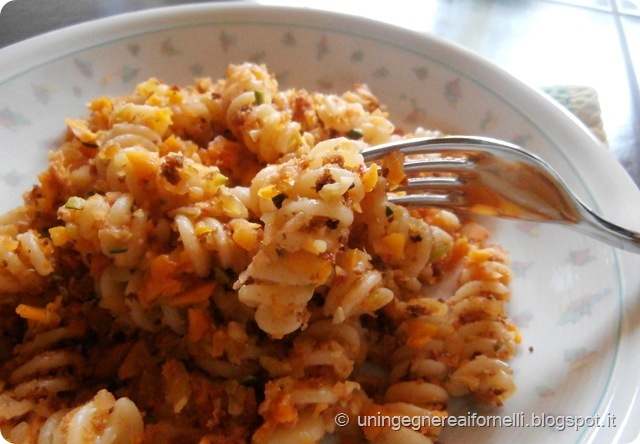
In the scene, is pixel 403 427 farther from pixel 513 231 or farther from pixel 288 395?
pixel 513 231

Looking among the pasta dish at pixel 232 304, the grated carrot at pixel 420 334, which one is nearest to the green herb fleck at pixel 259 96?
the pasta dish at pixel 232 304

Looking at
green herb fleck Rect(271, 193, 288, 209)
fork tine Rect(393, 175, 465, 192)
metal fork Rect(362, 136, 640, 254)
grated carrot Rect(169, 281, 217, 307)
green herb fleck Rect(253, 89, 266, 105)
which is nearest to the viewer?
green herb fleck Rect(271, 193, 288, 209)

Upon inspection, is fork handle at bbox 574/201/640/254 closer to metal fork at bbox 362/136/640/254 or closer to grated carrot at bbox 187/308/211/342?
metal fork at bbox 362/136/640/254

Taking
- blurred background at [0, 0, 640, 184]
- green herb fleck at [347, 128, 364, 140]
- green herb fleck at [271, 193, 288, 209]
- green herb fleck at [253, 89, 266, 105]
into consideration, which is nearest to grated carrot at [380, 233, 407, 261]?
green herb fleck at [271, 193, 288, 209]

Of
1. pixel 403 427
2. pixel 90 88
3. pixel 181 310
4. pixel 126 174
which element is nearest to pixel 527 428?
pixel 403 427

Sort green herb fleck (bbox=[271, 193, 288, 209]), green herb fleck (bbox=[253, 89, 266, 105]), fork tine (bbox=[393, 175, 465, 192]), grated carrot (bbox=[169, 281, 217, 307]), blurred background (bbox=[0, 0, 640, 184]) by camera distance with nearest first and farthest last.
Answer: green herb fleck (bbox=[271, 193, 288, 209])
grated carrot (bbox=[169, 281, 217, 307])
fork tine (bbox=[393, 175, 465, 192])
green herb fleck (bbox=[253, 89, 266, 105])
blurred background (bbox=[0, 0, 640, 184])

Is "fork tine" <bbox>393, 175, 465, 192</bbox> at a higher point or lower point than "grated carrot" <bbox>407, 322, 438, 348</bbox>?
higher

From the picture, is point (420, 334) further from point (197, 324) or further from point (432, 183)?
point (197, 324)
